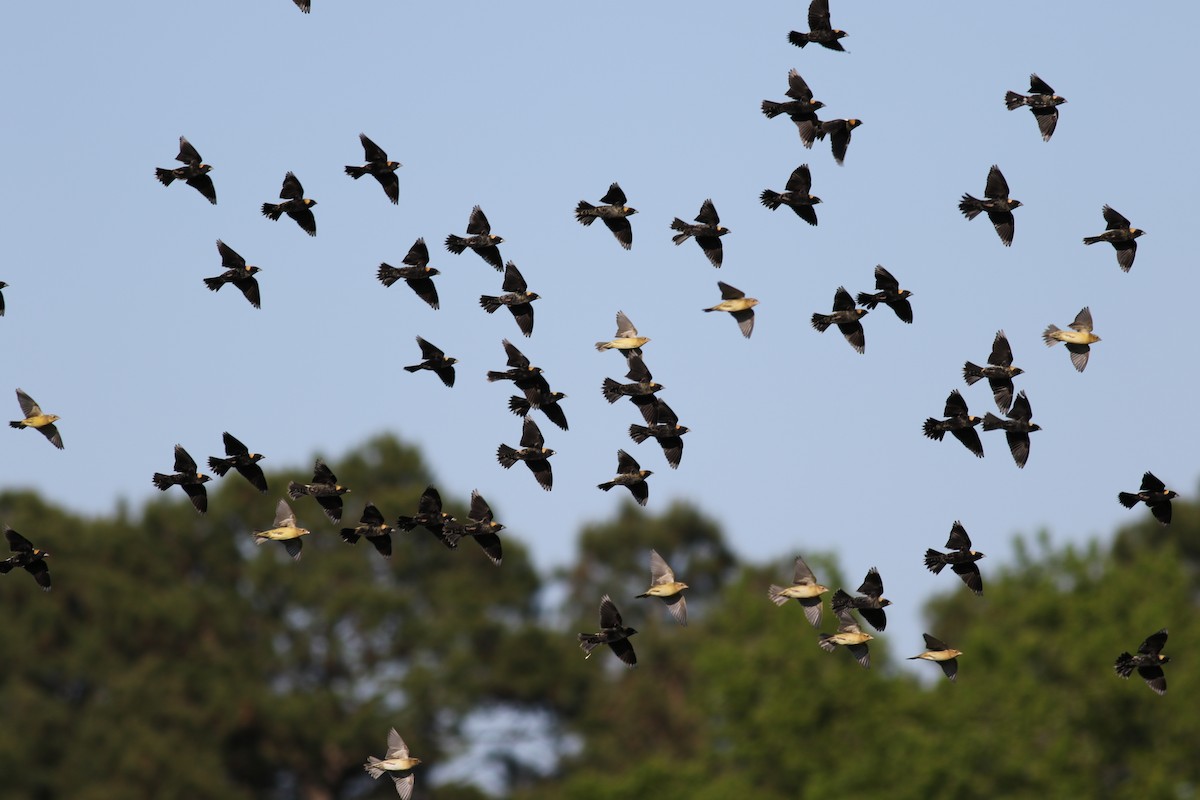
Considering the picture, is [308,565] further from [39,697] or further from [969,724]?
[969,724]

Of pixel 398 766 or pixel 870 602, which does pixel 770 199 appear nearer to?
pixel 870 602

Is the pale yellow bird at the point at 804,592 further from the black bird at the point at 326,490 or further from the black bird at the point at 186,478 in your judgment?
the black bird at the point at 186,478

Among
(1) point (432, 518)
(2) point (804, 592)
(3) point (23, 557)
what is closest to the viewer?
(3) point (23, 557)

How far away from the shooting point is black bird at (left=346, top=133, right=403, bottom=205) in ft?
112

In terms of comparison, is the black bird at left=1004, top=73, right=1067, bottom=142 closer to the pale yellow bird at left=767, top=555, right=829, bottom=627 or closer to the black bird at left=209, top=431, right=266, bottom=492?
the pale yellow bird at left=767, top=555, right=829, bottom=627

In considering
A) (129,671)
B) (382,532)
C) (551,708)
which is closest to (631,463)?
(382,532)

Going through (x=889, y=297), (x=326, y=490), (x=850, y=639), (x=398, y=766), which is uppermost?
(x=889, y=297)

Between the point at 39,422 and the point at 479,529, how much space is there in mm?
7152

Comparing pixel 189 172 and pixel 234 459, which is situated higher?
pixel 189 172

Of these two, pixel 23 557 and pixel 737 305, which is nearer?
pixel 23 557

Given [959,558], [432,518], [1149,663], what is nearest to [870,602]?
[959,558]

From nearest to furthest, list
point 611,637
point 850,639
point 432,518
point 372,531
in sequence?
point 432,518
point 611,637
point 372,531
point 850,639

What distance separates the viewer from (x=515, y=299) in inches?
1372

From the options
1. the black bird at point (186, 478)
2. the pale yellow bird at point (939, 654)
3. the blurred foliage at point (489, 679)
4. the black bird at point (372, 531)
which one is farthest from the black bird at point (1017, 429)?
the blurred foliage at point (489, 679)
